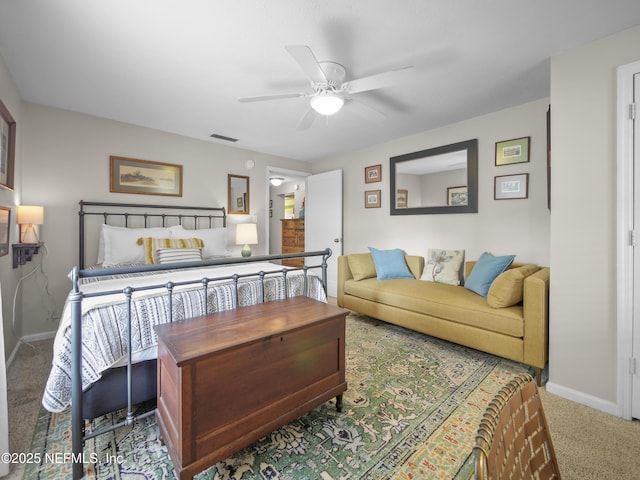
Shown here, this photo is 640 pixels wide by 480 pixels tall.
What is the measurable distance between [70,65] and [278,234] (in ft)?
17.1

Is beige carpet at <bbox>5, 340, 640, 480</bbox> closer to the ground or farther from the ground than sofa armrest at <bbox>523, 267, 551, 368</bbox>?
closer to the ground

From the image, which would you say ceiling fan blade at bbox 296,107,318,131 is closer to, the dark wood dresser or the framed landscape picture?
the framed landscape picture

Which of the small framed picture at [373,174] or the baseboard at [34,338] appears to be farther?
the small framed picture at [373,174]

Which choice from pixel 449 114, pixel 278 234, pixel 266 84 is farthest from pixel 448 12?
pixel 278 234

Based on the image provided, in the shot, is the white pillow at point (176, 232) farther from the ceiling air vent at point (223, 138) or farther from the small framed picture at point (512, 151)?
the small framed picture at point (512, 151)

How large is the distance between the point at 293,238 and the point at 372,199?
2377 millimetres

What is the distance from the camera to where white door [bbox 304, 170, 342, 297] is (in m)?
4.99

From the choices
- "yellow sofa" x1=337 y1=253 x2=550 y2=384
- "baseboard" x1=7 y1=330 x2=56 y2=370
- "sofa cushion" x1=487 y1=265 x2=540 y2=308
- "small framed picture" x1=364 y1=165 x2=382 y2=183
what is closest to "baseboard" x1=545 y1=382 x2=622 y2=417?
"yellow sofa" x1=337 y1=253 x2=550 y2=384

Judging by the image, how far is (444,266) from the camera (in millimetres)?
3502

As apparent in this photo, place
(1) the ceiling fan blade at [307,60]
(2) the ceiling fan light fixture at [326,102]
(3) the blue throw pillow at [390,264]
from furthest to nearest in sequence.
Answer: (3) the blue throw pillow at [390,264] → (2) the ceiling fan light fixture at [326,102] → (1) the ceiling fan blade at [307,60]

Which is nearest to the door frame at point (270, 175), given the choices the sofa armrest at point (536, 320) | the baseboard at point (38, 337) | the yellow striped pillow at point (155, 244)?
the yellow striped pillow at point (155, 244)

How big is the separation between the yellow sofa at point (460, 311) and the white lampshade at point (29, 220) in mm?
3239

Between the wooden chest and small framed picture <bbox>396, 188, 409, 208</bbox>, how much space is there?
280 cm

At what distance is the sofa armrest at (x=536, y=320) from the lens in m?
2.17
